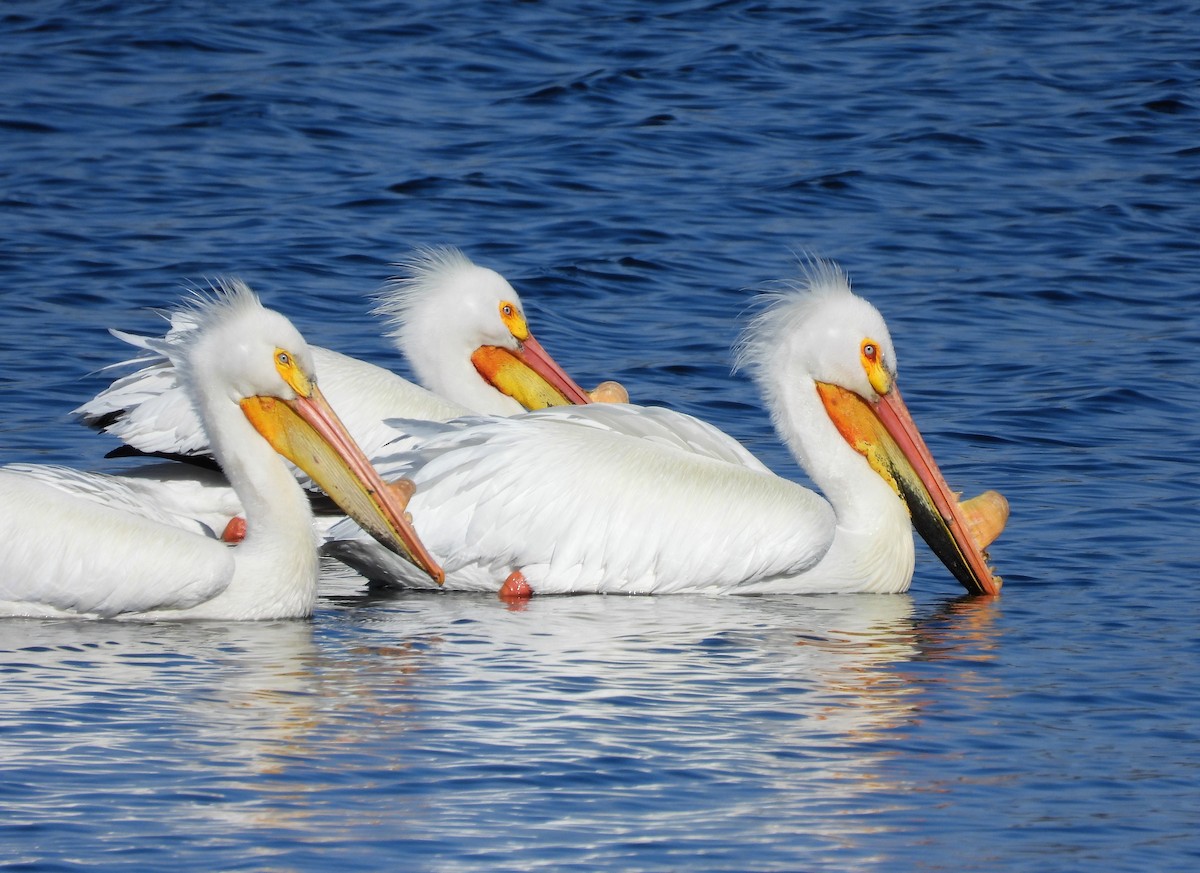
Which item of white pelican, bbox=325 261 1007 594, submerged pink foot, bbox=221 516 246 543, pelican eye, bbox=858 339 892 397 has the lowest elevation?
submerged pink foot, bbox=221 516 246 543

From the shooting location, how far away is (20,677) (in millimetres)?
5242

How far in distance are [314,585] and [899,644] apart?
1.65 meters

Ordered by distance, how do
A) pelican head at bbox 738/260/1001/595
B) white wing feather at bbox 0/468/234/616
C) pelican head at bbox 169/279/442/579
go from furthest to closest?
pelican head at bbox 738/260/1001/595
pelican head at bbox 169/279/442/579
white wing feather at bbox 0/468/234/616

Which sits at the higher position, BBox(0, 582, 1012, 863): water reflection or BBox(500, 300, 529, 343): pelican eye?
BBox(500, 300, 529, 343): pelican eye

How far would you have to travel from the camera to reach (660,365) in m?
9.59

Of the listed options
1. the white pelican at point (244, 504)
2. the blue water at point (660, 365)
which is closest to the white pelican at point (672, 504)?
the blue water at point (660, 365)

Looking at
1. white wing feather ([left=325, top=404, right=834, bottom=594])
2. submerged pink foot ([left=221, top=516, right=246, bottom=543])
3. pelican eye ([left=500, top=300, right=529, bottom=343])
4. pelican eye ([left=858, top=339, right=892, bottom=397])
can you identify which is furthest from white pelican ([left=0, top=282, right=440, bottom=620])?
pelican eye ([left=500, top=300, right=529, bottom=343])

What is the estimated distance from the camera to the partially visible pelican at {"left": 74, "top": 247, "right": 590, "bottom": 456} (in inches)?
287

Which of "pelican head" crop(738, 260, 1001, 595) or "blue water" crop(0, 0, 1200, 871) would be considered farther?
"pelican head" crop(738, 260, 1001, 595)

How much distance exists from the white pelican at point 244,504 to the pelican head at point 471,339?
169cm

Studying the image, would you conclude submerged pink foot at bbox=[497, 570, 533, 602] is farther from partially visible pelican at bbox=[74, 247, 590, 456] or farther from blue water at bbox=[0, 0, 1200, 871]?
partially visible pelican at bbox=[74, 247, 590, 456]

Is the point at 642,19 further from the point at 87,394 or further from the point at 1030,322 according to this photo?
the point at 87,394

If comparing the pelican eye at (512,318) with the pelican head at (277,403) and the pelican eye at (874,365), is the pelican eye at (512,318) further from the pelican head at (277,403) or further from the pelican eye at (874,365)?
the pelican head at (277,403)

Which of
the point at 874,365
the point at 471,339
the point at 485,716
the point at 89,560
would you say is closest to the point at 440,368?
the point at 471,339
